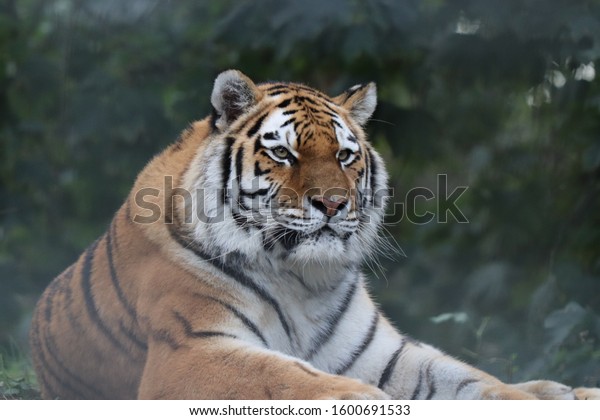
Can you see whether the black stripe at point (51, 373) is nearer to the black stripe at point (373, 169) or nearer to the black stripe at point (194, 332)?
the black stripe at point (194, 332)

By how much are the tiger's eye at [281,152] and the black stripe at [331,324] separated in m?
0.48

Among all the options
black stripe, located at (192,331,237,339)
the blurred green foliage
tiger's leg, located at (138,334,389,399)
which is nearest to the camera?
tiger's leg, located at (138,334,389,399)

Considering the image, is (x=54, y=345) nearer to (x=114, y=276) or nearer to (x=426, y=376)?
(x=114, y=276)

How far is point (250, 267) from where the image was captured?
2.54 m

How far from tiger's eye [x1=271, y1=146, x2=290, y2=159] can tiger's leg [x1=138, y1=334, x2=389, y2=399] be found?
0.57 metres

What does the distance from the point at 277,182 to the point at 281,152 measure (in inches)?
4.0

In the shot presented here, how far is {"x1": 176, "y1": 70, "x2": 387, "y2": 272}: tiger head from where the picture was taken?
2.49 metres

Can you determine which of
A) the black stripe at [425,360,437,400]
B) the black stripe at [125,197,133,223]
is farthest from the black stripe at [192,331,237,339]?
the black stripe at [425,360,437,400]

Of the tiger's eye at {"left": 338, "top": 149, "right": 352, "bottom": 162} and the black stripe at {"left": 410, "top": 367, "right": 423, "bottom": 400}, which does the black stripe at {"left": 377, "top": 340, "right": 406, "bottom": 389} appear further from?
the tiger's eye at {"left": 338, "top": 149, "right": 352, "bottom": 162}

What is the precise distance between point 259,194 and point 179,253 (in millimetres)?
291

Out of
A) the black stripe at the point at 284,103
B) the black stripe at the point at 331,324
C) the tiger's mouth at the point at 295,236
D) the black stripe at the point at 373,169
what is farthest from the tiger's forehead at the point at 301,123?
the black stripe at the point at 331,324

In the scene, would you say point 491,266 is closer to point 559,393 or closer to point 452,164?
point 452,164

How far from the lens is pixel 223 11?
4398 millimetres

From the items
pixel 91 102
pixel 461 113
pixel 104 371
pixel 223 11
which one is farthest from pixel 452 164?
pixel 104 371
